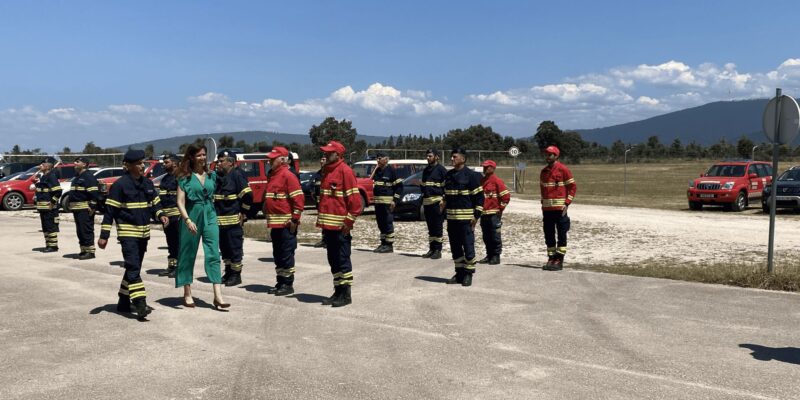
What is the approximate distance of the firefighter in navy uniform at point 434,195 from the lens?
39.8 ft

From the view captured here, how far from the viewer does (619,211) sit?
24547mm

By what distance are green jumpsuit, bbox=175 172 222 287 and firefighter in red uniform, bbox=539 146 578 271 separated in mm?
5388

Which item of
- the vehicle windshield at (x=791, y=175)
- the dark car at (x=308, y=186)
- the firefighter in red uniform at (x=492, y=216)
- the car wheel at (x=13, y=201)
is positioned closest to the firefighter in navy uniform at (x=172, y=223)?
the firefighter in red uniform at (x=492, y=216)

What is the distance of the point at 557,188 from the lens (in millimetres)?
11141

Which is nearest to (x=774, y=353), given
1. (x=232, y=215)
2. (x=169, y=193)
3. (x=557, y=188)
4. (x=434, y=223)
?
(x=557, y=188)

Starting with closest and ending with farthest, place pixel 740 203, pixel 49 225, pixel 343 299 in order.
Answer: pixel 343 299
pixel 49 225
pixel 740 203

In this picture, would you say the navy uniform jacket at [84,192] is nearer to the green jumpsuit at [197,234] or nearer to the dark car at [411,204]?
the green jumpsuit at [197,234]

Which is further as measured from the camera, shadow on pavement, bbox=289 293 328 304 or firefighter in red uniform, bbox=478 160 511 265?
firefighter in red uniform, bbox=478 160 511 265

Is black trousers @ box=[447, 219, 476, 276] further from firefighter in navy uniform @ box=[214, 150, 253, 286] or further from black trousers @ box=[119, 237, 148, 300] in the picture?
black trousers @ box=[119, 237, 148, 300]

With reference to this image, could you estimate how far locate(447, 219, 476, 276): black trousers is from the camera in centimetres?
975

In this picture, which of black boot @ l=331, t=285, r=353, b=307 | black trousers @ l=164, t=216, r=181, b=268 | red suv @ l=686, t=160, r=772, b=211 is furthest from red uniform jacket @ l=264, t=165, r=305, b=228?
red suv @ l=686, t=160, r=772, b=211

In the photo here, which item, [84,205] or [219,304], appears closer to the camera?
[219,304]

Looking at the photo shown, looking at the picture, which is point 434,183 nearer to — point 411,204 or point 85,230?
point 85,230

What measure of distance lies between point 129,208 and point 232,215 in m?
2.21
